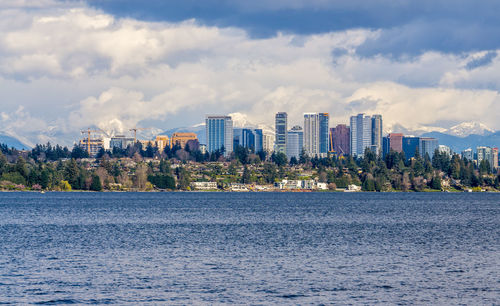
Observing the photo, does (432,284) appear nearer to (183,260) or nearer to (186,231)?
(183,260)

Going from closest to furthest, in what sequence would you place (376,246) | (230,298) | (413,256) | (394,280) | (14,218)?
(230,298)
(394,280)
(413,256)
(376,246)
(14,218)

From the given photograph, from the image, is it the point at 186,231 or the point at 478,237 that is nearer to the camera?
the point at 478,237

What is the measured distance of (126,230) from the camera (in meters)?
119

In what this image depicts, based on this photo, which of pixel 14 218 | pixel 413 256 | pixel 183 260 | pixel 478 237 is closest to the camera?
pixel 183 260

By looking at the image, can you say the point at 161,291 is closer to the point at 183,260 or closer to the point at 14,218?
the point at 183,260

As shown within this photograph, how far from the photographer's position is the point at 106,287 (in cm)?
6022

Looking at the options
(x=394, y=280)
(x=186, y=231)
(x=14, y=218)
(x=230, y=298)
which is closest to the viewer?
(x=230, y=298)

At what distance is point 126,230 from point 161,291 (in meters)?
62.1

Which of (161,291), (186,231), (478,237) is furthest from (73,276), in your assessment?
(478,237)

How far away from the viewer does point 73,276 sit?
216 feet

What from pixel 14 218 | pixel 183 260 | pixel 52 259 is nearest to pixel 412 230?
pixel 183 260

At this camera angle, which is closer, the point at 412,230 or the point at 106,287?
the point at 106,287

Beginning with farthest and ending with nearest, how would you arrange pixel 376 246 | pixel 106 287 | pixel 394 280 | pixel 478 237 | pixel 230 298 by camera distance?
1. pixel 478 237
2. pixel 376 246
3. pixel 394 280
4. pixel 106 287
5. pixel 230 298

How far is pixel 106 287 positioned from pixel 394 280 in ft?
86.9
